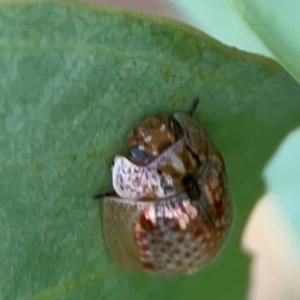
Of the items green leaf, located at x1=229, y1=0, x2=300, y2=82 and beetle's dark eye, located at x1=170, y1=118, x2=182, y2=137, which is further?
beetle's dark eye, located at x1=170, y1=118, x2=182, y2=137

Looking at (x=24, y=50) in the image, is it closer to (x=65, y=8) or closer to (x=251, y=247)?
(x=65, y=8)

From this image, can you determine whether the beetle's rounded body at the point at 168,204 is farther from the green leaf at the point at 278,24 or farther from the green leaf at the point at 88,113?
the green leaf at the point at 278,24

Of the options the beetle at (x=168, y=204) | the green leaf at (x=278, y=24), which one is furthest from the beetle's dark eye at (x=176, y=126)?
the green leaf at (x=278, y=24)

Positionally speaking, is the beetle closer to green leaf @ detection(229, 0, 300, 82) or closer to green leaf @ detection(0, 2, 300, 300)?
green leaf @ detection(0, 2, 300, 300)

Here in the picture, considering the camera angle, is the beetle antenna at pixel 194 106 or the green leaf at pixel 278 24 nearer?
the green leaf at pixel 278 24

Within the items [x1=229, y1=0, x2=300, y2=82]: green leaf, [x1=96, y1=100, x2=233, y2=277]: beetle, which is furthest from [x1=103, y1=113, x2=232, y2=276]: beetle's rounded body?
[x1=229, y1=0, x2=300, y2=82]: green leaf

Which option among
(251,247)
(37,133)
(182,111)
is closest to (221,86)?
(182,111)
